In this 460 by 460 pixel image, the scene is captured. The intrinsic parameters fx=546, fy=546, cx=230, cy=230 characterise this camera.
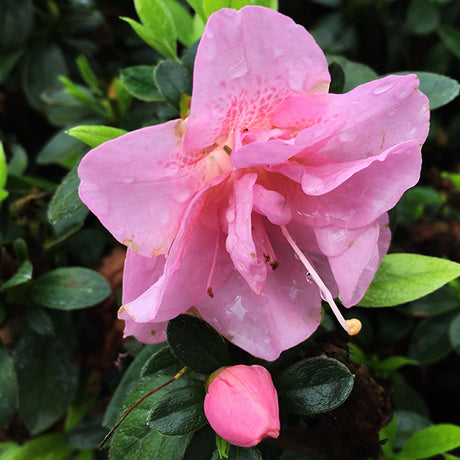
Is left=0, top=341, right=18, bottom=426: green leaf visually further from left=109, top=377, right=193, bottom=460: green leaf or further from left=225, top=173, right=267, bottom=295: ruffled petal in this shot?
left=225, top=173, right=267, bottom=295: ruffled petal

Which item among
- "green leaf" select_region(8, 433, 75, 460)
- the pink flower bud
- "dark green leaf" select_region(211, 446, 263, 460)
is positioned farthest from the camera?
"green leaf" select_region(8, 433, 75, 460)

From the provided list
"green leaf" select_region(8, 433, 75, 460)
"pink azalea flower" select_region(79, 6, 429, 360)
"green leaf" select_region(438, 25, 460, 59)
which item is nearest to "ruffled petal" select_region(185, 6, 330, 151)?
"pink azalea flower" select_region(79, 6, 429, 360)

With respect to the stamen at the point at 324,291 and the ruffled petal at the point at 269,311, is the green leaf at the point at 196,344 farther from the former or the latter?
the stamen at the point at 324,291

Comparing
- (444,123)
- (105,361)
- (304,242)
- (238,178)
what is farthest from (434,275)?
(444,123)

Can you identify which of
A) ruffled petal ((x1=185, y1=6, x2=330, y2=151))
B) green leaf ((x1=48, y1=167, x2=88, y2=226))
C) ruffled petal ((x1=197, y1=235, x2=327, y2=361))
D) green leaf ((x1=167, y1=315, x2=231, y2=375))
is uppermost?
ruffled petal ((x1=185, y1=6, x2=330, y2=151))

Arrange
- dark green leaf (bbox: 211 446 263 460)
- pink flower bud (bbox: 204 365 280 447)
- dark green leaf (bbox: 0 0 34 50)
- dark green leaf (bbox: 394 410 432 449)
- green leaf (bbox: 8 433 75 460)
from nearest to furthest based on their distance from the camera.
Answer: pink flower bud (bbox: 204 365 280 447), dark green leaf (bbox: 211 446 263 460), dark green leaf (bbox: 394 410 432 449), green leaf (bbox: 8 433 75 460), dark green leaf (bbox: 0 0 34 50)

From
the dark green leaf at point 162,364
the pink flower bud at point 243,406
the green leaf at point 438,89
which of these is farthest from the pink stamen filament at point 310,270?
the green leaf at point 438,89
